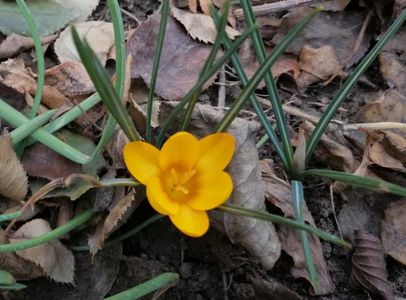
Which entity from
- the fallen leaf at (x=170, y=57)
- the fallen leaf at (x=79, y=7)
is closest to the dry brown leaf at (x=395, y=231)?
the fallen leaf at (x=170, y=57)

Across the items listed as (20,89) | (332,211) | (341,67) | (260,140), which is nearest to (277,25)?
(341,67)

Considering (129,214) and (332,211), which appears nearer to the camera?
(129,214)

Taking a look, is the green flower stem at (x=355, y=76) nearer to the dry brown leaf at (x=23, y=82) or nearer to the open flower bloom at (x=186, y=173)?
the open flower bloom at (x=186, y=173)

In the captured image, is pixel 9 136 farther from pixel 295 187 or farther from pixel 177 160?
pixel 295 187

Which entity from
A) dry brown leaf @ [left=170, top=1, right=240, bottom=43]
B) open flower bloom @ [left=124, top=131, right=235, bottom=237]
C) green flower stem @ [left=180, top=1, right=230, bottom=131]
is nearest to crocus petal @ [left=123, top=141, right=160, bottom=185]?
open flower bloom @ [left=124, top=131, right=235, bottom=237]

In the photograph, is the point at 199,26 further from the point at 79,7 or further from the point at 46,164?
the point at 46,164
